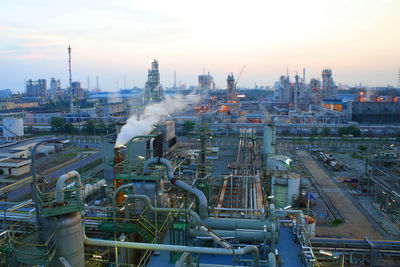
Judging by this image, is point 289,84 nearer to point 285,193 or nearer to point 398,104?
point 398,104

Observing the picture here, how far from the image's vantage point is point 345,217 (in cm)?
1221

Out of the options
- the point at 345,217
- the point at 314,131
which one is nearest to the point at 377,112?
the point at 314,131

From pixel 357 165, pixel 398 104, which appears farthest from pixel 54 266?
pixel 398 104

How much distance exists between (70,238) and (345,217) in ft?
35.9

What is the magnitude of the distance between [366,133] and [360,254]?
2801 cm

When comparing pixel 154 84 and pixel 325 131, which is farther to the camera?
pixel 154 84

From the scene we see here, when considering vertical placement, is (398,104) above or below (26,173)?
above

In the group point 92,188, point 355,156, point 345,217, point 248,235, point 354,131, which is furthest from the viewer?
point 354,131

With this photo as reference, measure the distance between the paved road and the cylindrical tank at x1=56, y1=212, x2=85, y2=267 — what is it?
864cm

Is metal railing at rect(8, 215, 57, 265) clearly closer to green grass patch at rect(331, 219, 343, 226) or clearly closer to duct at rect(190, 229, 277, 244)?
duct at rect(190, 229, 277, 244)

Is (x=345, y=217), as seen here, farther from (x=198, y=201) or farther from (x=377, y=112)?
(x=377, y=112)

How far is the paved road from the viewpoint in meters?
10.8

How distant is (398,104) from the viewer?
126 ft

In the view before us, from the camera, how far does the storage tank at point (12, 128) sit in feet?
92.9
